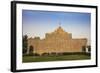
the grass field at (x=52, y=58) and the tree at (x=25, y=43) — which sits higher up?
the tree at (x=25, y=43)

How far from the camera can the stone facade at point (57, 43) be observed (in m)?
1.61

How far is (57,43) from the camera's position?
1.67m

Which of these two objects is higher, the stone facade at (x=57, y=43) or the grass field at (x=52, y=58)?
the stone facade at (x=57, y=43)

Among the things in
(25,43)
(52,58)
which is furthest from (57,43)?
(25,43)

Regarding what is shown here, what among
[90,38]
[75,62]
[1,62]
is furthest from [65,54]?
[1,62]

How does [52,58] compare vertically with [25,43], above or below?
below

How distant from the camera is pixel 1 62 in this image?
4.96 feet

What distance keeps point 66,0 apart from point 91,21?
0.95 feet

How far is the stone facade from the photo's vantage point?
63.4 inches

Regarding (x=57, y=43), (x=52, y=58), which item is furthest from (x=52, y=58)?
(x=57, y=43)

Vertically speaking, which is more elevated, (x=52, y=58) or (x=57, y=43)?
(x=57, y=43)

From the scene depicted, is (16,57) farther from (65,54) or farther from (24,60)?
(65,54)

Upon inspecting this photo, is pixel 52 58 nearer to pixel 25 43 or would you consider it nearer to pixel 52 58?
pixel 52 58

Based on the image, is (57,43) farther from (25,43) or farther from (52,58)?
(25,43)
